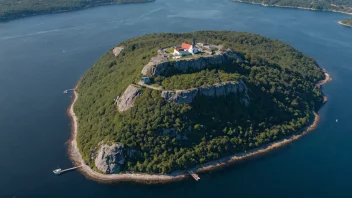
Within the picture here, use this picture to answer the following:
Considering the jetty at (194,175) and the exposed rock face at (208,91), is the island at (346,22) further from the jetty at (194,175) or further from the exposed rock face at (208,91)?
the jetty at (194,175)

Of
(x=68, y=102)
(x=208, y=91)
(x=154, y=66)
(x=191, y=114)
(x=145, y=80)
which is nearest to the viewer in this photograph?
(x=191, y=114)

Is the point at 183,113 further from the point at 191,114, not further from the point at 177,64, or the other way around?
the point at 177,64

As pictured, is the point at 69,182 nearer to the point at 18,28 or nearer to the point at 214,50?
the point at 214,50

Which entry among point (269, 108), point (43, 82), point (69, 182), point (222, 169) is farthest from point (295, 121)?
point (43, 82)

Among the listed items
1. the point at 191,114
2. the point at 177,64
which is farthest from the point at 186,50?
the point at 191,114

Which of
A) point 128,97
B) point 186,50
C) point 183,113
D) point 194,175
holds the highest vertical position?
point 186,50

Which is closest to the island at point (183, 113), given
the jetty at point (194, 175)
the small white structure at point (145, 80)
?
the small white structure at point (145, 80)

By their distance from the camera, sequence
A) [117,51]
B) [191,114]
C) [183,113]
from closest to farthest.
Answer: [183,113] < [191,114] < [117,51]
